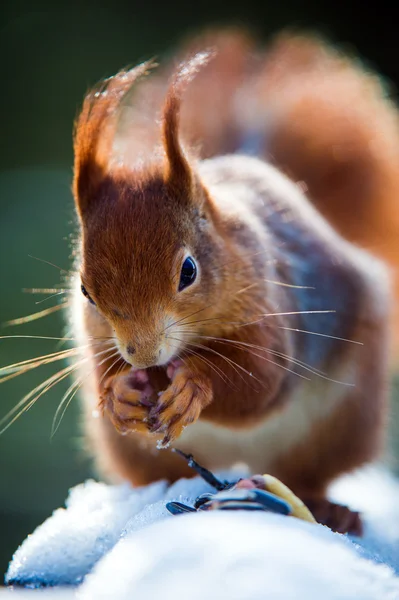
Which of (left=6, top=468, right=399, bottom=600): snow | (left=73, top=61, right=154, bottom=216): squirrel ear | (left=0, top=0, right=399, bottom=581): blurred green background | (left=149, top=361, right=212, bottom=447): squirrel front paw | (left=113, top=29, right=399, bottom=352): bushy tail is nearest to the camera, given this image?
(left=6, top=468, right=399, bottom=600): snow

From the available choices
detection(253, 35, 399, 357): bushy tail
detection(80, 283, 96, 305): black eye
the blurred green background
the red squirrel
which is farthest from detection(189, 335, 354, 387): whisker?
the blurred green background

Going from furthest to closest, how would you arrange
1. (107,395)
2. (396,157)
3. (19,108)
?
(19,108) → (396,157) → (107,395)

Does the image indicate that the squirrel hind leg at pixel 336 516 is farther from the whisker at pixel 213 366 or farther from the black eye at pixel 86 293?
the black eye at pixel 86 293

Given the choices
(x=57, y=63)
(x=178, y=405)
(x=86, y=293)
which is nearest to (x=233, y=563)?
(x=178, y=405)

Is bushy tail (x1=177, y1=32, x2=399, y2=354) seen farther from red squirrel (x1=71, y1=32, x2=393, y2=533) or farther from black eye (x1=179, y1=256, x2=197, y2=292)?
black eye (x1=179, y1=256, x2=197, y2=292)

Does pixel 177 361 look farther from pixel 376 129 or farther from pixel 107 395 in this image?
pixel 376 129

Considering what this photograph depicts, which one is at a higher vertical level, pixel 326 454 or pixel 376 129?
pixel 376 129

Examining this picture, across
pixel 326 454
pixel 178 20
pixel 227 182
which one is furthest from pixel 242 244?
pixel 178 20
